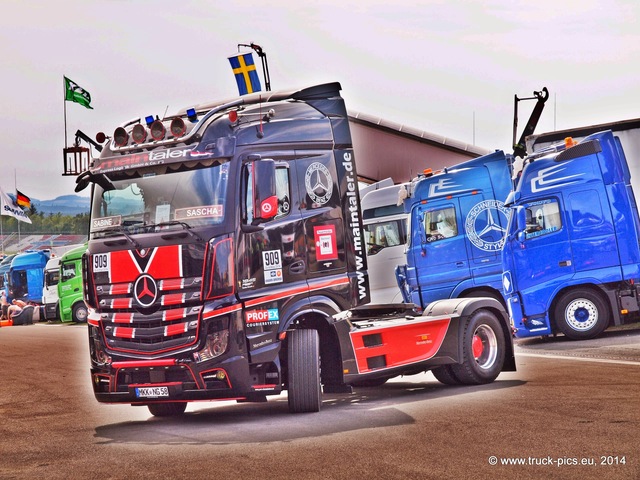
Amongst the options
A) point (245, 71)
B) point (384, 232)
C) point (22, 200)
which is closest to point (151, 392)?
point (384, 232)

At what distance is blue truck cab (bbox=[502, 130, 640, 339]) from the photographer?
696 inches

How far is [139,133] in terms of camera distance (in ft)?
35.0

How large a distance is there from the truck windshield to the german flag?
49.2 meters

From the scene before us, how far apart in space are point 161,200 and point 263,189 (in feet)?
3.45

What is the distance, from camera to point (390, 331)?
1152cm

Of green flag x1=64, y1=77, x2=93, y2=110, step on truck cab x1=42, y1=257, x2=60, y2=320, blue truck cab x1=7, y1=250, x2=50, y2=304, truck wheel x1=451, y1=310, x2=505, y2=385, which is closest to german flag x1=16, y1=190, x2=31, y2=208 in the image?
blue truck cab x1=7, y1=250, x2=50, y2=304

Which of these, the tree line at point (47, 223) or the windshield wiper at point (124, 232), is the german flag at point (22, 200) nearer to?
the windshield wiper at point (124, 232)

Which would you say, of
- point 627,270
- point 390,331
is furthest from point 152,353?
point 627,270

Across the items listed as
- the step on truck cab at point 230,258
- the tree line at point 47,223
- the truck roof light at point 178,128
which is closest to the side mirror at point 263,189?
the step on truck cab at point 230,258

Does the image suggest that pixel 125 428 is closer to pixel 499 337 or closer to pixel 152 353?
pixel 152 353

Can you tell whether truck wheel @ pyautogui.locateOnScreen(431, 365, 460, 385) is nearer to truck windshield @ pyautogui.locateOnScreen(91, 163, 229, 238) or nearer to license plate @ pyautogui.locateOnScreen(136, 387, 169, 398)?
license plate @ pyautogui.locateOnScreen(136, 387, 169, 398)

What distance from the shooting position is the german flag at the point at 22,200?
190ft

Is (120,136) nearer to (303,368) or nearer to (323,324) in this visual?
(323,324)

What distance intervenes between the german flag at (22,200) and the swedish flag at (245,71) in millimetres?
37169
